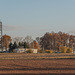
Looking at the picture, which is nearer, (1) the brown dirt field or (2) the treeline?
(1) the brown dirt field

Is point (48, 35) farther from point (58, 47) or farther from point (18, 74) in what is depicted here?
point (18, 74)

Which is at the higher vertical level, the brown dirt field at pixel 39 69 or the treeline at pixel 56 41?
the treeline at pixel 56 41

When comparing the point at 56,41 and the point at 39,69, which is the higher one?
the point at 56,41

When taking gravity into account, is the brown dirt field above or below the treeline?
below

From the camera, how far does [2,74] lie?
56.4 feet

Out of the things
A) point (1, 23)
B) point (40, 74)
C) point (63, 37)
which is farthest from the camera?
point (63, 37)

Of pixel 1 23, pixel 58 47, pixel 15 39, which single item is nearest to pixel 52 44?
pixel 58 47

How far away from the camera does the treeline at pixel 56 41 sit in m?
109

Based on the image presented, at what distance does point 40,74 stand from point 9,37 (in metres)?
102

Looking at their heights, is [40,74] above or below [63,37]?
below

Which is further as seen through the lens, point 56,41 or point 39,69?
point 56,41

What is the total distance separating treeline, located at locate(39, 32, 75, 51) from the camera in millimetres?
109375

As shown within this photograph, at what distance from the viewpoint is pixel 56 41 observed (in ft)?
361

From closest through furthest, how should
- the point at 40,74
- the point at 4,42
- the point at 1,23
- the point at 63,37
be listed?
the point at 40,74 → the point at 1,23 → the point at 4,42 → the point at 63,37
